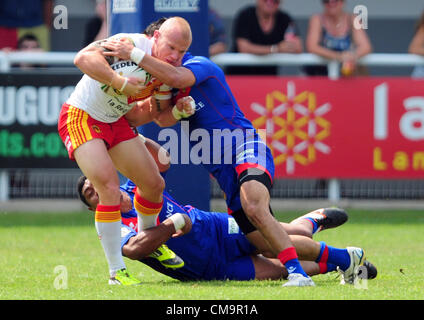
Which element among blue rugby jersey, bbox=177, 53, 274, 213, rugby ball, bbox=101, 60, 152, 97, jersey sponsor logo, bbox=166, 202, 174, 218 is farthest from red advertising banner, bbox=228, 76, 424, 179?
rugby ball, bbox=101, 60, 152, 97

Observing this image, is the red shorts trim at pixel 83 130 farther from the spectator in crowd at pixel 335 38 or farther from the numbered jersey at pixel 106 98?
the spectator in crowd at pixel 335 38

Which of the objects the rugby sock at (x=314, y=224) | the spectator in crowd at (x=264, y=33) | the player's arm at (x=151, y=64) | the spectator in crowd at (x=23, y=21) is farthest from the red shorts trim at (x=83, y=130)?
the spectator in crowd at (x=23, y=21)

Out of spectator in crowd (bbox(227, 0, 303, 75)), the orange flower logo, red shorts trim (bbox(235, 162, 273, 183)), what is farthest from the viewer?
spectator in crowd (bbox(227, 0, 303, 75))

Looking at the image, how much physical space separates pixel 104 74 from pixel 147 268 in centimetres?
229

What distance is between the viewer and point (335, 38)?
13586 millimetres

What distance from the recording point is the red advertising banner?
1305cm

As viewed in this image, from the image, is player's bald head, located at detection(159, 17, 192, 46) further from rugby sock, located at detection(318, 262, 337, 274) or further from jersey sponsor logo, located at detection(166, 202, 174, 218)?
rugby sock, located at detection(318, 262, 337, 274)

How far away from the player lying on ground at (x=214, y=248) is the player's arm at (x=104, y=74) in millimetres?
960

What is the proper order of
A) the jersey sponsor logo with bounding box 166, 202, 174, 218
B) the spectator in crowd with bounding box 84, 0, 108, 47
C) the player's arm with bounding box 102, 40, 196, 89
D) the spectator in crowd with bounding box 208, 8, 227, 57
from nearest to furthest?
the player's arm with bounding box 102, 40, 196, 89
the jersey sponsor logo with bounding box 166, 202, 174, 218
the spectator in crowd with bounding box 208, 8, 227, 57
the spectator in crowd with bounding box 84, 0, 108, 47

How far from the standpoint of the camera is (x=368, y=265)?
24.8ft

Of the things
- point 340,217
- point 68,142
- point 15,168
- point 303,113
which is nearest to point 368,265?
point 340,217

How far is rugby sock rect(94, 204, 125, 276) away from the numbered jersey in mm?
616

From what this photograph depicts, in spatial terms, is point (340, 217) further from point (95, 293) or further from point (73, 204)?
point (73, 204)

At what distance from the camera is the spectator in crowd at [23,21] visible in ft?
48.7
